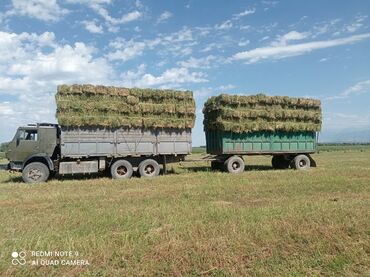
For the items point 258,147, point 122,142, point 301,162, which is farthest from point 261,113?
point 122,142

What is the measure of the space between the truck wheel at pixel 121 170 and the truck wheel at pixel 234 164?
193 inches

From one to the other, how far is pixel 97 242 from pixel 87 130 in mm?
10978

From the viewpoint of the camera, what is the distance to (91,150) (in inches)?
663

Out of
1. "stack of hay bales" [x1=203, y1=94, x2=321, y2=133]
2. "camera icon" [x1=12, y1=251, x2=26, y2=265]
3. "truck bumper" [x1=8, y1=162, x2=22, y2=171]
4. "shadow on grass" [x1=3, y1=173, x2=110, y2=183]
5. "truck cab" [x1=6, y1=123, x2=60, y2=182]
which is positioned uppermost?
"stack of hay bales" [x1=203, y1=94, x2=321, y2=133]

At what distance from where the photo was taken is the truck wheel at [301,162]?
68.6ft

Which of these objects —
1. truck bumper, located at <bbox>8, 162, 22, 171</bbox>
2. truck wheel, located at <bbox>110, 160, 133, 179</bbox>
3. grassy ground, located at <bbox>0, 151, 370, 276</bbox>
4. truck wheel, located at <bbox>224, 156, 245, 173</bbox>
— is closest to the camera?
grassy ground, located at <bbox>0, 151, 370, 276</bbox>

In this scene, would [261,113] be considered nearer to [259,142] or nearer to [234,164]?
[259,142]

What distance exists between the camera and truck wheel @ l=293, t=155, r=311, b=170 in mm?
20906

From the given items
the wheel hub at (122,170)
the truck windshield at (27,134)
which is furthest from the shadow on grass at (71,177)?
the truck windshield at (27,134)

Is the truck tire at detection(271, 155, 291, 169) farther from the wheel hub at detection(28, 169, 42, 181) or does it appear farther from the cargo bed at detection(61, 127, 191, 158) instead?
the wheel hub at detection(28, 169, 42, 181)

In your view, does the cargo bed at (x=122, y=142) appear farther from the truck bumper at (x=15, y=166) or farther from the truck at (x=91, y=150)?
the truck bumper at (x=15, y=166)

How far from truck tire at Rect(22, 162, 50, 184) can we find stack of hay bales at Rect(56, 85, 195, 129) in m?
1.99

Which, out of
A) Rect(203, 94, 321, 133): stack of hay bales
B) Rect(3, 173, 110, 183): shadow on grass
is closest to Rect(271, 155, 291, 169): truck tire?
Rect(203, 94, 321, 133): stack of hay bales

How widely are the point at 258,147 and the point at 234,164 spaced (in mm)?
1621
